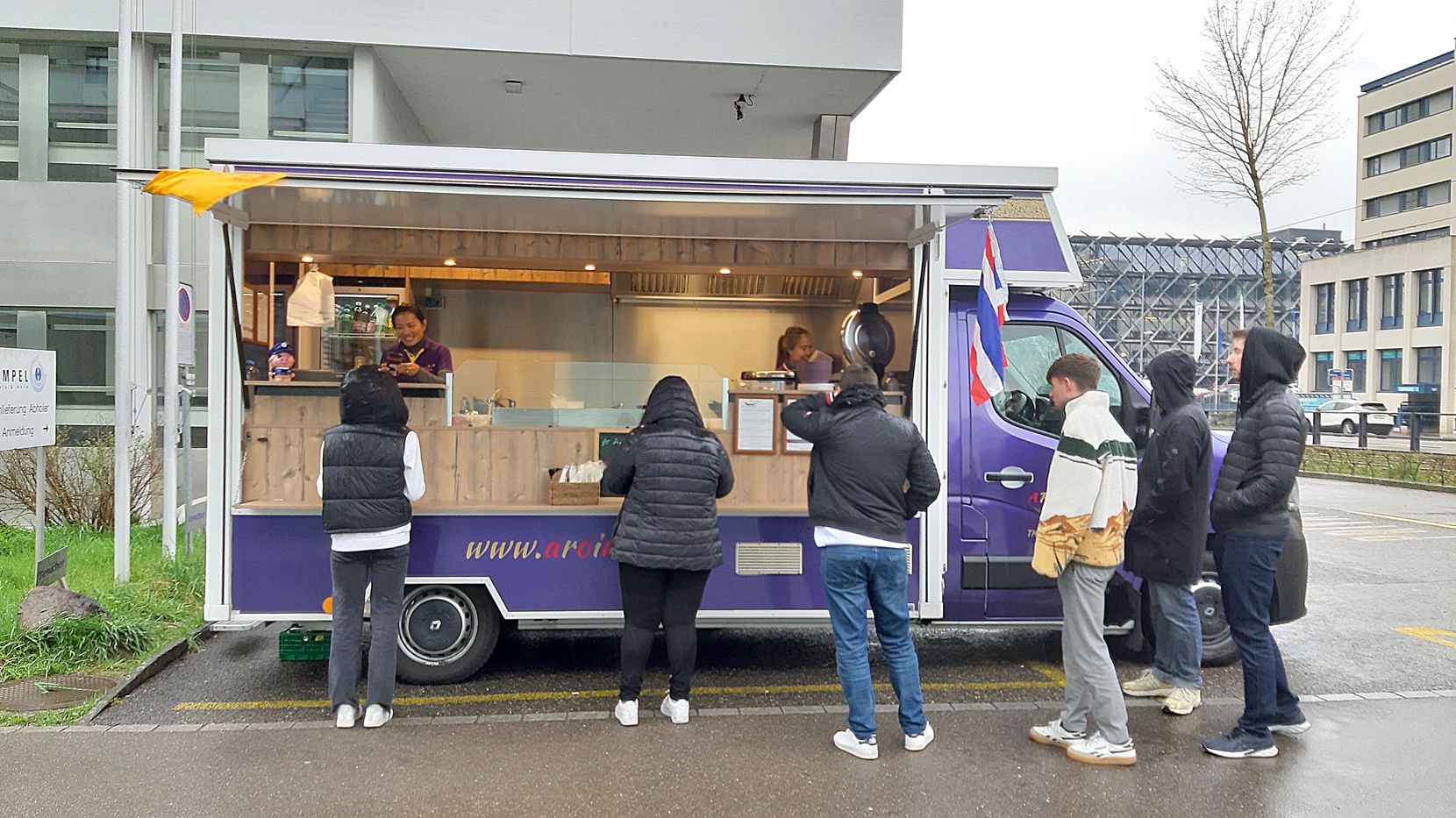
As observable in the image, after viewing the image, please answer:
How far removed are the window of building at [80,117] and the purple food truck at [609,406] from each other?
17.4 feet

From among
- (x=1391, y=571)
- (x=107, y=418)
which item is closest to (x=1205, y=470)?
(x=1391, y=571)

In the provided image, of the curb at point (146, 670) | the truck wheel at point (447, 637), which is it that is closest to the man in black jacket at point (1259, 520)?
the truck wheel at point (447, 637)

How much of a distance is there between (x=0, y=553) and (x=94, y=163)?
3.94m

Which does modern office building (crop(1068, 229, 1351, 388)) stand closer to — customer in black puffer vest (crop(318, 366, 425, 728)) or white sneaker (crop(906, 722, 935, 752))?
white sneaker (crop(906, 722, 935, 752))

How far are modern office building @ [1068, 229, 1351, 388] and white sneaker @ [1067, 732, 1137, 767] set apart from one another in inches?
2276

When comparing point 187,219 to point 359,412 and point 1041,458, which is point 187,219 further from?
point 1041,458

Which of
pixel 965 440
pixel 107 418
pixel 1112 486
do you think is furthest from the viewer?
pixel 107 418

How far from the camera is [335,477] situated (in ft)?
16.2

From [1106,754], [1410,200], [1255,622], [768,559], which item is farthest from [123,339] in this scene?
[1410,200]

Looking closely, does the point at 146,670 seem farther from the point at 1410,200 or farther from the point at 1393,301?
the point at 1410,200

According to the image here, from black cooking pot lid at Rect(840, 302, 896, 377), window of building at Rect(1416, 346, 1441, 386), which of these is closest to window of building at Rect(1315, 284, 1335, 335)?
window of building at Rect(1416, 346, 1441, 386)

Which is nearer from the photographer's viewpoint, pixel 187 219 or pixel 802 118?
pixel 187 219

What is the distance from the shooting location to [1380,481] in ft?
62.4

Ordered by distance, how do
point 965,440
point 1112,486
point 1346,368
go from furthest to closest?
point 1346,368, point 965,440, point 1112,486
